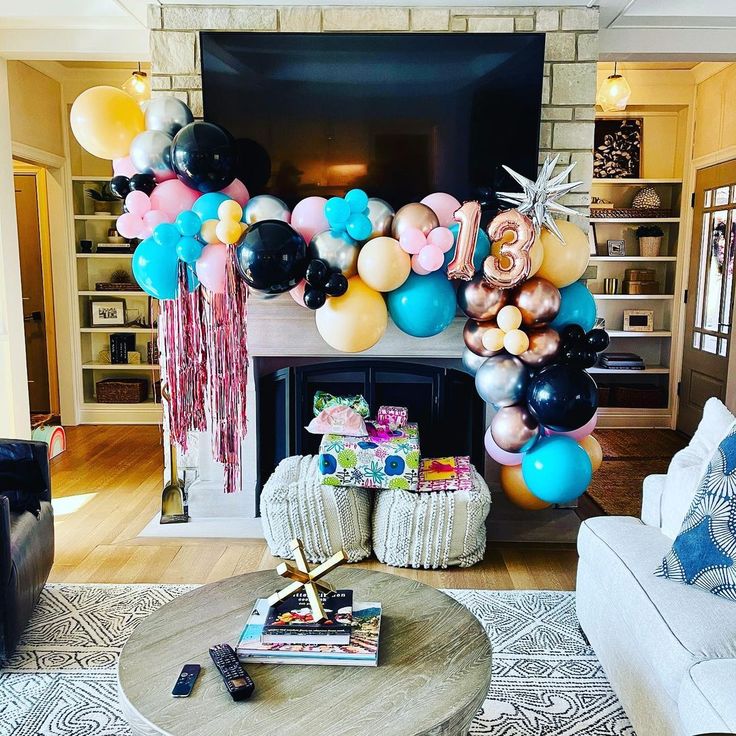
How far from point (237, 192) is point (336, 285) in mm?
639

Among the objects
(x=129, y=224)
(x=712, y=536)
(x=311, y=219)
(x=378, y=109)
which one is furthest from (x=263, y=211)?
(x=712, y=536)

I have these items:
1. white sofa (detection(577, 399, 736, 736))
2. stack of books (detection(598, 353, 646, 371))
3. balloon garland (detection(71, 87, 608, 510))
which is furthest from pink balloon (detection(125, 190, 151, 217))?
stack of books (detection(598, 353, 646, 371))

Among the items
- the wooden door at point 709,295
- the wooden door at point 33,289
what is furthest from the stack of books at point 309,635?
the wooden door at point 33,289

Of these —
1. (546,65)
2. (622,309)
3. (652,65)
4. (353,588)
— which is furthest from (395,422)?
→ (652,65)

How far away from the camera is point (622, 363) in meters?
5.48

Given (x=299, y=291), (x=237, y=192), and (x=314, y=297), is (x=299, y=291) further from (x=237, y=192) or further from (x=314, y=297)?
(x=237, y=192)

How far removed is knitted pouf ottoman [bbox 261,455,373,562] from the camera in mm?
3035

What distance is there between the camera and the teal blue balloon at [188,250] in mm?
2678

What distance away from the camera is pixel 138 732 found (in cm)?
143

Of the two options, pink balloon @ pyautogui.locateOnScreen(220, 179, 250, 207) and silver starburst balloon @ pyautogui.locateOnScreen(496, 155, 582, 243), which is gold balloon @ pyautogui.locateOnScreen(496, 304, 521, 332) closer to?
silver starburst balloon @ pyautogui.locateOnScreen(496, 155, 582, 243)

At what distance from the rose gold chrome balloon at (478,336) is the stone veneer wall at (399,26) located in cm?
80

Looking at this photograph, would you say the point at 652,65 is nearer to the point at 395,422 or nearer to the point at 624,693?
the point at 395,422

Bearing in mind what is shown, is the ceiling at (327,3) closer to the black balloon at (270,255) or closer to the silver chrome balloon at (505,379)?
the black balloon at (270,255)

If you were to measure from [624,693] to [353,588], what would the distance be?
82cm
